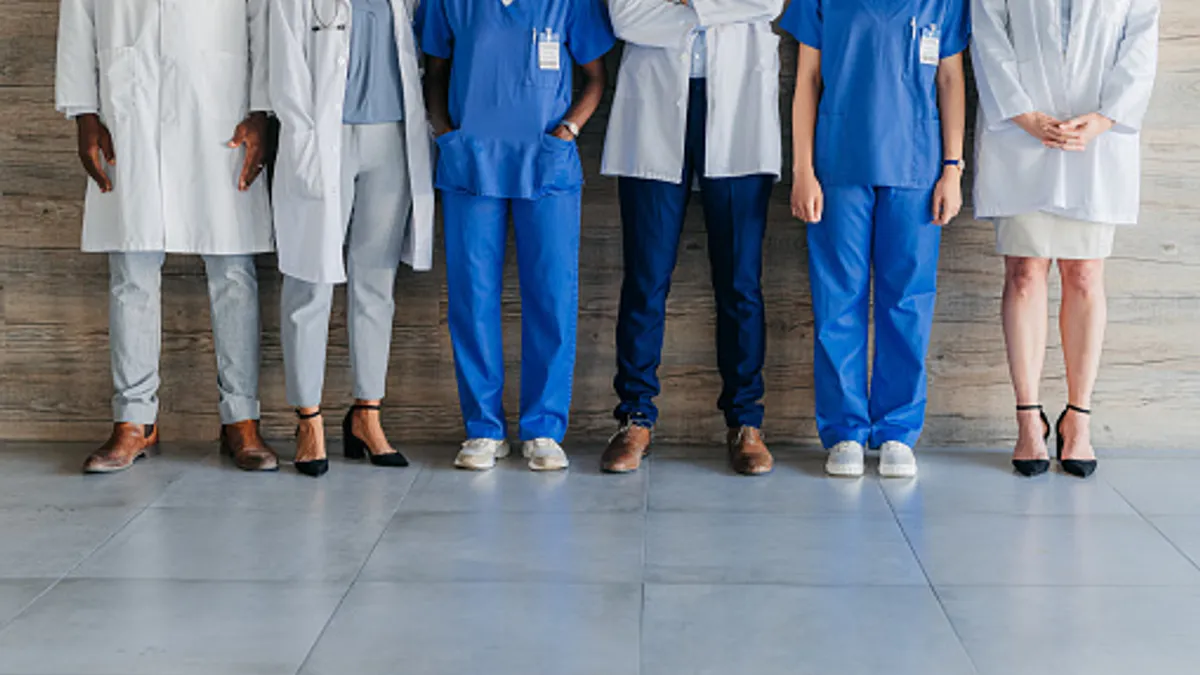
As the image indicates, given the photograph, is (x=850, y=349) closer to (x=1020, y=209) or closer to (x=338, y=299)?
(x=1020, y=209)

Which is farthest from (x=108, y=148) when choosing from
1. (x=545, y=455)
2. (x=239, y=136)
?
(x=545, y=455)

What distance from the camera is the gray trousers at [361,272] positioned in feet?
12.1

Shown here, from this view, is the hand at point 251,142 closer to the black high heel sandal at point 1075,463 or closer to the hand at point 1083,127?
the hand at point 1083,127

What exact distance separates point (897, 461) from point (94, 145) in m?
2.28

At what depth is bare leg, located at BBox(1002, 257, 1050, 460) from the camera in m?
3.75

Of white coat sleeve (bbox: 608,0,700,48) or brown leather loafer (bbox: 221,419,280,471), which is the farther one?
brown leather loafer (bbox: 221,419,280,471)

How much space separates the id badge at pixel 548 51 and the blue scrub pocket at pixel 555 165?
7.2 inches

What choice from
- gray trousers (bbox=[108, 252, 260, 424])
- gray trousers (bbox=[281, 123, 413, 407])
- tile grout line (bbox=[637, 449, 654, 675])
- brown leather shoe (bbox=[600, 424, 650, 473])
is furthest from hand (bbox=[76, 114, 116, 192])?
tile grout line (bbox=[637, 449, 654, 675])

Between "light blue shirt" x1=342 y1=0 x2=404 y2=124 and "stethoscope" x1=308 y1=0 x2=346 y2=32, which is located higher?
"stethoscope" x1=308 y1=0 x2=346 y2=32

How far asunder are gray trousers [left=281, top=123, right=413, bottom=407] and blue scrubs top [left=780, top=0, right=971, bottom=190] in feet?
3.70

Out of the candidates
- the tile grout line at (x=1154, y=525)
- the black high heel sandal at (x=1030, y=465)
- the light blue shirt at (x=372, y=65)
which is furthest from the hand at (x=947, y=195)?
the light blue shirt at (x=372, y=65)

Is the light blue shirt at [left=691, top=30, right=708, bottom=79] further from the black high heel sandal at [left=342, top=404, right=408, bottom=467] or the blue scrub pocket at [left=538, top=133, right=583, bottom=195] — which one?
the black high heel sandal at [left=342, top=404, right=408, bottom=467]

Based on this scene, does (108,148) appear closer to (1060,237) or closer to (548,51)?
(548,51)

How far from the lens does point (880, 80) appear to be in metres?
3.59
